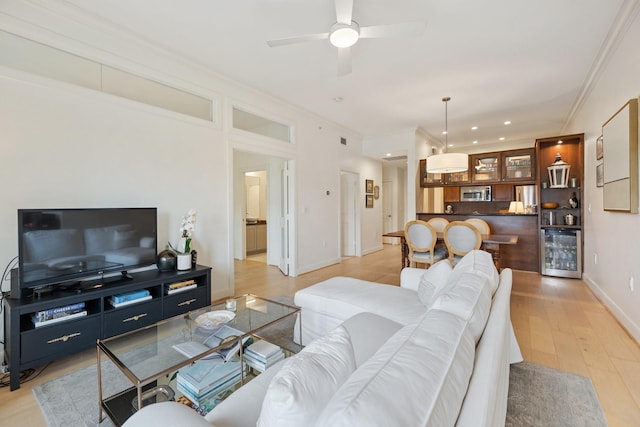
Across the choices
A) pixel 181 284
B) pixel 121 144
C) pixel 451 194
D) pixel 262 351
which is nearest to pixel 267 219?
pixel 181 284

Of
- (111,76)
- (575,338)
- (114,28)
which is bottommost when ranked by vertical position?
(575,338)

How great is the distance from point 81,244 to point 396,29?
3.00 meters

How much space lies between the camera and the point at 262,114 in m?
4.14

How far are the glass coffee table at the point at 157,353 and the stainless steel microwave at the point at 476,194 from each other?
20.9 feet

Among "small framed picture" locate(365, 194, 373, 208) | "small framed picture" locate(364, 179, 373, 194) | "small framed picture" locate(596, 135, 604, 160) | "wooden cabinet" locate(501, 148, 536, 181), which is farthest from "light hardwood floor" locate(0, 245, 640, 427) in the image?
"small framed picture" locate(364, 179, 373, 194)

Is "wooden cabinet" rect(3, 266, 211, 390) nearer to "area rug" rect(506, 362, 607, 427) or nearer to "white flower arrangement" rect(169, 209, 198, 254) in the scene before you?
"white flower arrangement" rect(169, 209, 198, 254)

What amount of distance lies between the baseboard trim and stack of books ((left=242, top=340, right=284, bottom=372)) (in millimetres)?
2980

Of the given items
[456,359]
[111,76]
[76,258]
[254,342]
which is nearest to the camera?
[456,359]

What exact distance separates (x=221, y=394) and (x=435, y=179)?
5737 mm

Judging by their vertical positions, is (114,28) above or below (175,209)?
above

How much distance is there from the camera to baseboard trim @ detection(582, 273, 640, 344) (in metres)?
2.47

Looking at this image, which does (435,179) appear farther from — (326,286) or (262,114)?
(326,286)

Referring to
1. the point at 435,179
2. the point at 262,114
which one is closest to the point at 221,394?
the point at 262,114

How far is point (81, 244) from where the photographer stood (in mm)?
2320
